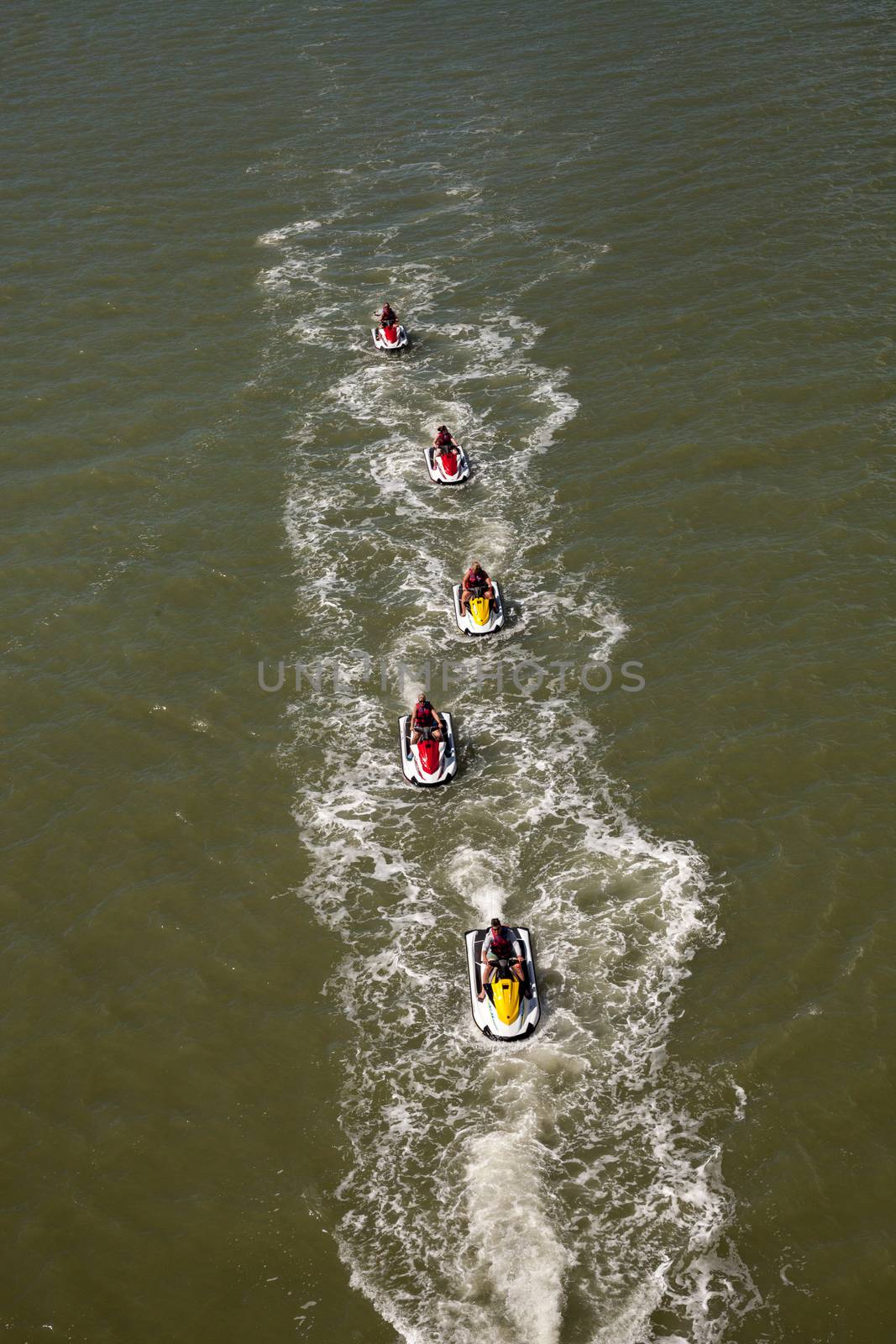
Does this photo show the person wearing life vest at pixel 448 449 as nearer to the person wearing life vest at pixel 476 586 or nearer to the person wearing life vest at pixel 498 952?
the person wearing life vest at pixel 476 586

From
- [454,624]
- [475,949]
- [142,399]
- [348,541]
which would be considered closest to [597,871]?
[475,949]

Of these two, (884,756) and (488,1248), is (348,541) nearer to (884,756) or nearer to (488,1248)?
(884,756)

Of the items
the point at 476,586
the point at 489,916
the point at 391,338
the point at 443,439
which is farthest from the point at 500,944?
the point at 391,338

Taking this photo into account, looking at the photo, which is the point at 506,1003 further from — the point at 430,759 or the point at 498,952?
the point at 430,759

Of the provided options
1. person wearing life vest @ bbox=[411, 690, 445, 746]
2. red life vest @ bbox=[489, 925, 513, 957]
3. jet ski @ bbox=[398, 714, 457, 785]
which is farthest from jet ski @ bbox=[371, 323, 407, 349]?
red life vest @ bbox=[489, 925, 513, 957]

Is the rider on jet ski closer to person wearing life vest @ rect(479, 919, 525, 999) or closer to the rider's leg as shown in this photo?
person wearing life vest @ rect(479, 919, 525, 999)

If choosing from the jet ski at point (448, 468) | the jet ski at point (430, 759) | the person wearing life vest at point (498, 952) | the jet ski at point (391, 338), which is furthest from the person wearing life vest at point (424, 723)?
the jet ski at point (391, 338)

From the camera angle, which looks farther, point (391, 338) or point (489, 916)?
point (391, 338)
